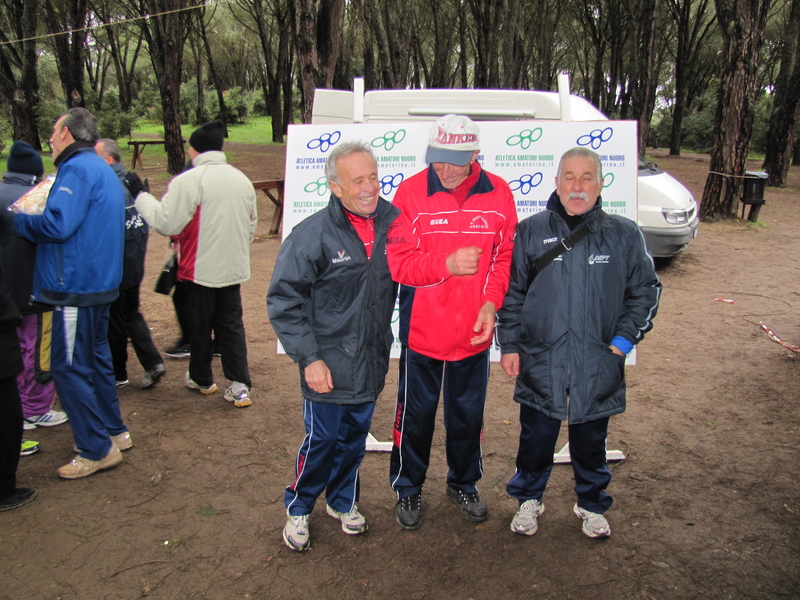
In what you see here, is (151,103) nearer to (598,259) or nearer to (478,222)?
(478,222)

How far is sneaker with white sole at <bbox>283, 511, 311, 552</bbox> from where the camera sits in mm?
3055

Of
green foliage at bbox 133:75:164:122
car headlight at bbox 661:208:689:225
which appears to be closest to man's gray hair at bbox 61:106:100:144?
car headlight at bbox 661:208:689:225

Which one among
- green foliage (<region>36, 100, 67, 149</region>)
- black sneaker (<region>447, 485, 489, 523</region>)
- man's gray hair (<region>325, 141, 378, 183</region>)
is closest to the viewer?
man's gray hair (<region>325, 141, 378, 183</region>)

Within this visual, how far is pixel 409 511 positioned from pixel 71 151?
275 centimetres

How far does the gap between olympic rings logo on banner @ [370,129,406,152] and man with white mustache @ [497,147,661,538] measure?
Result: 1191 mm

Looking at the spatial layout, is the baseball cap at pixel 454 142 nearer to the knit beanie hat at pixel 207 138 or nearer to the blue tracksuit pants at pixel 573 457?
the blue tracksuit pants at pixel 573 457

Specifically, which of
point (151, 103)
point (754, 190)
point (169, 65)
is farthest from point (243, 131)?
→ point (754, 190)

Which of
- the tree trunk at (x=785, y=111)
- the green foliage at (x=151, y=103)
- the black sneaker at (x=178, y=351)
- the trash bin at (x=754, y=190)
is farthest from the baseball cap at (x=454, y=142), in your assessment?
the green foliage at (x=151, y=103)

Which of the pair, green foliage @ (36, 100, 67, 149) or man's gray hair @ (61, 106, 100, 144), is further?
green foliage @ (36, 100, 67, 149)

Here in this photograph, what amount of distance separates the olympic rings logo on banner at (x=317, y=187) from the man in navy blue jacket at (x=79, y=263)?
1.11 m

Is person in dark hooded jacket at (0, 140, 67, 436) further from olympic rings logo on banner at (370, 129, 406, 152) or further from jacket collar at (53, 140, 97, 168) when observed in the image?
olympic rings logo on banner at (370, 129, 406, 152)

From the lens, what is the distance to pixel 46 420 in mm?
4426

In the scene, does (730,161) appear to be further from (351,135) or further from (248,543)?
(248,543)

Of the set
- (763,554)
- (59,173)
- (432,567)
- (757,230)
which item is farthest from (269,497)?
(757,230)
